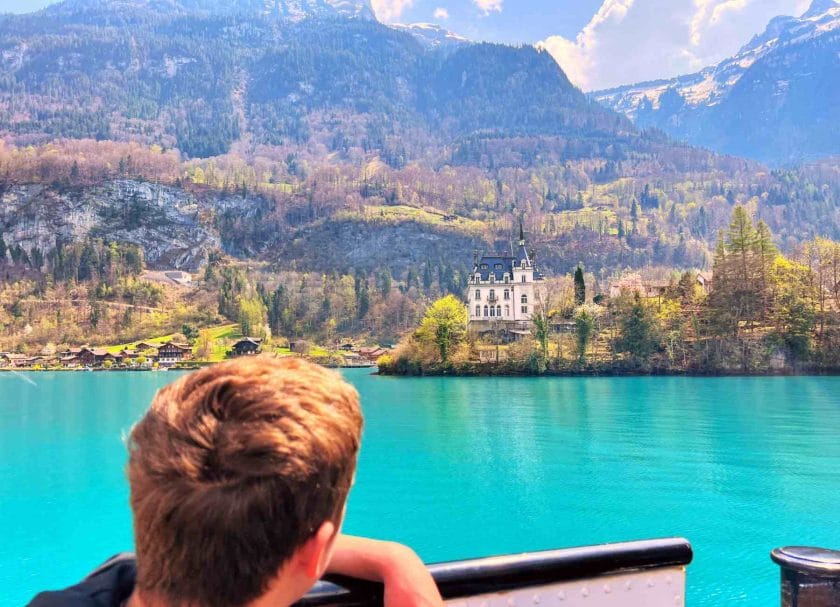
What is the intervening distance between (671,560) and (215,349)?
378ft

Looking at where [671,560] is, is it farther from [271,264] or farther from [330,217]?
[330,217]

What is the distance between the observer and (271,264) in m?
174

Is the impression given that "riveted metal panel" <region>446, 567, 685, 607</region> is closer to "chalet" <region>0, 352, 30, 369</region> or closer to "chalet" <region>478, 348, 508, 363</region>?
"chalet" <region>478, 348, 508, 363</region>

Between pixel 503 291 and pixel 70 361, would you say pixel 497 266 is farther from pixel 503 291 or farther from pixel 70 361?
pixel 70 361

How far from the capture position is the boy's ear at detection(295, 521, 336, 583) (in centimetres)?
127

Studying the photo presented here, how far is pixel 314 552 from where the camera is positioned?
4.19ft

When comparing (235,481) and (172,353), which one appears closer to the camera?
(235,481)

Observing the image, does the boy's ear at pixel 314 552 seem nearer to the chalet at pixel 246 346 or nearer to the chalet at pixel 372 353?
the chalet at pixel 372 353

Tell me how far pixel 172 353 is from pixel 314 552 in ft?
374

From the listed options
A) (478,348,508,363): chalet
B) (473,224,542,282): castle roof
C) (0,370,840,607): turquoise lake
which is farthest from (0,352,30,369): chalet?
(478,348,508,363): chalet

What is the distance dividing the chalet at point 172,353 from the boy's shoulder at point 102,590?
4409 inches

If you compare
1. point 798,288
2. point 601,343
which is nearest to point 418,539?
point 601,343

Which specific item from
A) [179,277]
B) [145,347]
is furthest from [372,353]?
[179,277]

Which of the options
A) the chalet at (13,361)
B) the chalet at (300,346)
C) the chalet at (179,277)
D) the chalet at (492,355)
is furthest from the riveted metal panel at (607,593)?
the chalet at (179,277)
